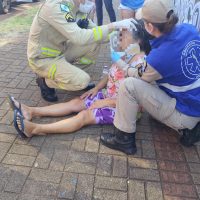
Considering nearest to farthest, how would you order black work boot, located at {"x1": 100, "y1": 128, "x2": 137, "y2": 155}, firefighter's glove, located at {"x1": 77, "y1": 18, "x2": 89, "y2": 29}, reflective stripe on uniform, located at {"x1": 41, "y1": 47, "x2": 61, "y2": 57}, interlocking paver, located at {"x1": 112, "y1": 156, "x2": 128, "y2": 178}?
interlocking paver, located at {"x1": 112, "y1": 156, "x2": 128, "y2": 178}
black work boot, located at {"x1": 100, "y1": 128, "x2": 137, "y2": 155}
reflective stripe on uniform, located at {"x1": 41, "y1": 47, "x2": 61, "y2": 57}
firefighter's glove, located at {"x1": 77, "y1": 18, "x2": 89, "y2": 29}

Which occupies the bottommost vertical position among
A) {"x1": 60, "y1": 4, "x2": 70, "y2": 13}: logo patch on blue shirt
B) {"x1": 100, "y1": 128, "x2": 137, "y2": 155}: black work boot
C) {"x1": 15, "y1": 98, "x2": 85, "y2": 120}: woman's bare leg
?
{"x1": 15, "y1": 98, "x2": 85, "y2": 120}: woman's bare leg

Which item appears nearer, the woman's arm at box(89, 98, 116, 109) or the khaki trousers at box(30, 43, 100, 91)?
the woman's arm at box(89, 98, 116, 109)

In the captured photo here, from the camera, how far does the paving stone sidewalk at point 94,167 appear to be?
256cm

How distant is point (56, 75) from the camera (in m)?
3.77

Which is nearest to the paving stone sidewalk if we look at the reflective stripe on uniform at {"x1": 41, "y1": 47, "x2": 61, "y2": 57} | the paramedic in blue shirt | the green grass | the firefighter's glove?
the paramedic in blue shirt

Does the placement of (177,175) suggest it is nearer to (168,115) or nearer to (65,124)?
(168,115)

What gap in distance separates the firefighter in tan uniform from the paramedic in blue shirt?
728 mm

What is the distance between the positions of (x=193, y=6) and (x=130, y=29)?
5.60 ft

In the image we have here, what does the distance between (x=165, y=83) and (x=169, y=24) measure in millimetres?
505

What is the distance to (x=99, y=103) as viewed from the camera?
11.0 feet

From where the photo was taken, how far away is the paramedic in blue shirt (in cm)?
265

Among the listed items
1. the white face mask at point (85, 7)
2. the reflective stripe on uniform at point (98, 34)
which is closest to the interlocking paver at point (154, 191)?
the reflective stripe on uniform at point (98, 34)

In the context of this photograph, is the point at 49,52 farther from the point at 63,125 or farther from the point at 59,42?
the point at 63,125

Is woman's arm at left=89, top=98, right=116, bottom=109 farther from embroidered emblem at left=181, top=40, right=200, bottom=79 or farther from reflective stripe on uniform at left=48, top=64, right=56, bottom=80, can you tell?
embroidered emblem at left=181, top=40, right=200, bottom=79
